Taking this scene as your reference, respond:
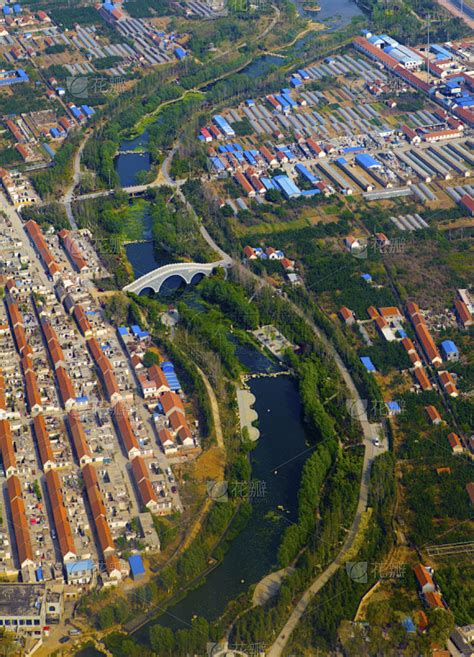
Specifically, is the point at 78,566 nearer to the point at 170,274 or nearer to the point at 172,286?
the point at 170,274

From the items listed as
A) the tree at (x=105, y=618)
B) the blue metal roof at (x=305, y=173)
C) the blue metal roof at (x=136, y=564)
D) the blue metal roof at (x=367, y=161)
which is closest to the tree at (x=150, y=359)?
the blue metal roof at (x=136, y=564)

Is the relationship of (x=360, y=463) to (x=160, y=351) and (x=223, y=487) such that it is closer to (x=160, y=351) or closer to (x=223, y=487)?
(x=223, y=487)

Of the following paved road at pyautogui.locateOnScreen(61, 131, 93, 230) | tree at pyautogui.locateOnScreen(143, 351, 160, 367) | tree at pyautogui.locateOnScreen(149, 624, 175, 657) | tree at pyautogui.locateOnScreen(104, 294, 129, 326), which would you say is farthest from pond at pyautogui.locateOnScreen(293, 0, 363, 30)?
tree at pyautogui.locateOnScreen(149, 624, 175, 657)

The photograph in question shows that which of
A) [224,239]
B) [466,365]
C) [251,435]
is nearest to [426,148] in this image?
[224,239]

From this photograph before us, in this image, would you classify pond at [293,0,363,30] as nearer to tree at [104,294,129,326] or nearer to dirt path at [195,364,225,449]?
tree at [104,294,129,326]

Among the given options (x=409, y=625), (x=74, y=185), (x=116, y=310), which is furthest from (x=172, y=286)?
(x=409, y=625)

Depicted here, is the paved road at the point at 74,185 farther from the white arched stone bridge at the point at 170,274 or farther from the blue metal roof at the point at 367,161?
the blue metal roof at the point at 367,161
